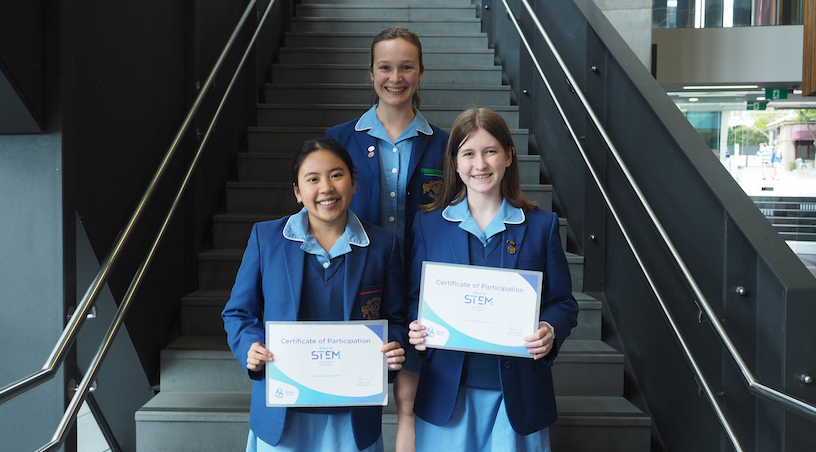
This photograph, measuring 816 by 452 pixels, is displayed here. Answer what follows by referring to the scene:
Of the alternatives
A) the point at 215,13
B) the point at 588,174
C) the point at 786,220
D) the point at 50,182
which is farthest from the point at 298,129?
the point at 786,220

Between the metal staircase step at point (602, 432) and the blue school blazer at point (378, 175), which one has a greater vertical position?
the blue school blazer at point (378, 175)

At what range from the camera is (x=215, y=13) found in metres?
3.44

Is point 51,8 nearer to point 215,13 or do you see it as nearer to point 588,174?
point 215,13

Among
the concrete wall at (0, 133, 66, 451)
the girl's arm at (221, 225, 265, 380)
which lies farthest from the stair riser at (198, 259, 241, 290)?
the girl's arm at (221, 225, 265, 380)

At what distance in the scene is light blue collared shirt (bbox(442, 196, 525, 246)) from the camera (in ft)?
5.65

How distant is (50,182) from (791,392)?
7.05 ft

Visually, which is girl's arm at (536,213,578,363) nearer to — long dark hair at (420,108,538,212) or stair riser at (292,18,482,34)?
long dark hair at (420,108,538,212)

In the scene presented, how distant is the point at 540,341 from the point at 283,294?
0.64m

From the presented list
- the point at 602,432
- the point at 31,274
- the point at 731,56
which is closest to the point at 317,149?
the point at 31,274

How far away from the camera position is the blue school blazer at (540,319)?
167cm

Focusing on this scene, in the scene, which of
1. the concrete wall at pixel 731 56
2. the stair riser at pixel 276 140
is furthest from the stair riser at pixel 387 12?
the concrete wall at pixel 731 56

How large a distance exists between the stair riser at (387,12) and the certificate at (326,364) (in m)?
4.35

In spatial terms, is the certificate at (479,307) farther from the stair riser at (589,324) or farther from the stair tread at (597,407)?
the stair riser at (589,324)

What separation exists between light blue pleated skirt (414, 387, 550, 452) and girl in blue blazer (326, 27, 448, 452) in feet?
1.74
